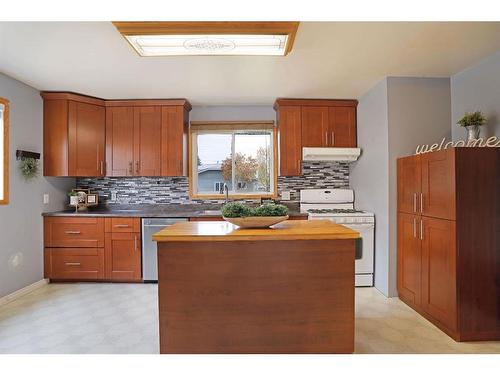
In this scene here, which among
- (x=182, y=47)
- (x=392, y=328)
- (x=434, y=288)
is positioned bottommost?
(x=392, y=328)

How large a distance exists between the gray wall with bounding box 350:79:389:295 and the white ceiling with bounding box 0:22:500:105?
226mm

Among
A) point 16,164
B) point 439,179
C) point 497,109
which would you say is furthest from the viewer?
point 16,164

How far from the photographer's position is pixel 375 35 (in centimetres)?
239

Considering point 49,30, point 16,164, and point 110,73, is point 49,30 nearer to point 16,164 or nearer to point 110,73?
point 110,73


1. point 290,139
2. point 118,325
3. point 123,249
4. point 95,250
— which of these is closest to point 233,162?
point 290,139

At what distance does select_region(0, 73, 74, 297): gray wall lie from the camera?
324cm

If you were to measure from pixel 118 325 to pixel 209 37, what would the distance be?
2504 millimetres

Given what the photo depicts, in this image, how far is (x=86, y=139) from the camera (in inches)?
158

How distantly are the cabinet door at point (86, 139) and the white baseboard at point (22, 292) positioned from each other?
4.53 feet

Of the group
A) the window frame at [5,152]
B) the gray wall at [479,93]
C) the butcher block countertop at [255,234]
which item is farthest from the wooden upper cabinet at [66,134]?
the gray wall at [479,93]

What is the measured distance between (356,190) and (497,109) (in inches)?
72.5

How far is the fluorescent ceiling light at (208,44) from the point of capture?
218cm

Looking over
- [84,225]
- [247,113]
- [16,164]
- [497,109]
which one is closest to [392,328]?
[497,109]

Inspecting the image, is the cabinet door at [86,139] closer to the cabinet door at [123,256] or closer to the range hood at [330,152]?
the cabinet door at [123,256]
